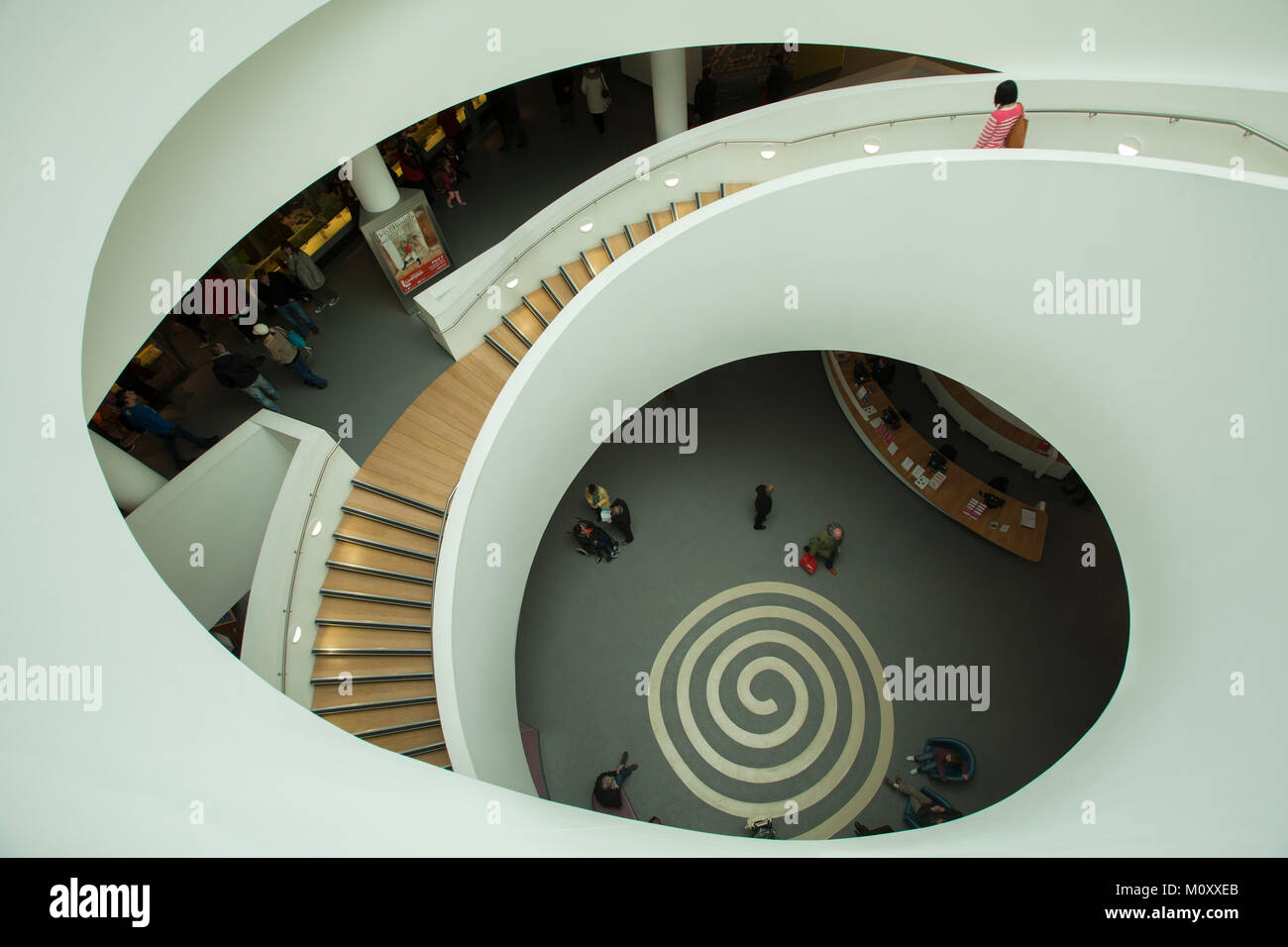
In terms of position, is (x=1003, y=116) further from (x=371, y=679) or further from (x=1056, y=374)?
(x=371, y=679)

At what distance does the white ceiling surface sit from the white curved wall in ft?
1.48

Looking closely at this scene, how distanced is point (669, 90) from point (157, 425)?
30.4 feet

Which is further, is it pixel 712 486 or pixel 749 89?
pixel 749 89

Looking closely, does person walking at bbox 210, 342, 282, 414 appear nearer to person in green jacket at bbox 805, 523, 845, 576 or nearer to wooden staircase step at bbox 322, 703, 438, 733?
wooden staircase step at bbox 322, 703, 438, 733

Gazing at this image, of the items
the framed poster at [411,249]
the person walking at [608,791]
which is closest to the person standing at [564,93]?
the framed poster at [411,249]

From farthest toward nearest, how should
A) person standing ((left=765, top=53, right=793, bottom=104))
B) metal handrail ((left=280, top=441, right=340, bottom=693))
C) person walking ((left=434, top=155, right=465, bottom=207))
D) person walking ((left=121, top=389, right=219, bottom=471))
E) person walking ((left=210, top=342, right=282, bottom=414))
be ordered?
person standing ((left=765, top=53, right=793, bottom=104)) → person walking ((left=434, top=155, right=465, bottom=207)) → person walking ((left=210, top=342, right=282, bottom=414)) → person walking ((left=121, top=389, right=219, bottom=471)) → metal handrail ((left=280, top=441, right=340, bottom=693))

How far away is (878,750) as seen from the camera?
998cm

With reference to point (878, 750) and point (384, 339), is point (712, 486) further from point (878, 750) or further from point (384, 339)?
point (384, 339)

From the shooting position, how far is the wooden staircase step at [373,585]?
8.76 metres

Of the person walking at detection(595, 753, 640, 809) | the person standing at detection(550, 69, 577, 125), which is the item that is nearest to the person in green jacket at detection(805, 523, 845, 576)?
the person walking at detection(595, 753, 640, 809)

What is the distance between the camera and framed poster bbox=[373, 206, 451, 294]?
11.6 metres
